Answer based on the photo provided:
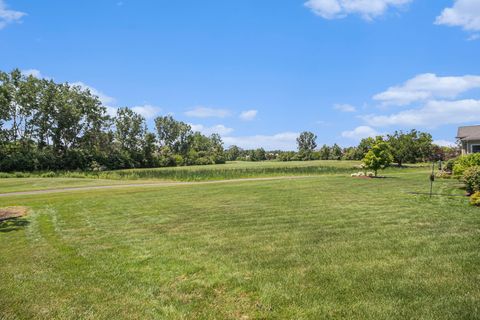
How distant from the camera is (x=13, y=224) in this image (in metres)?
11.4

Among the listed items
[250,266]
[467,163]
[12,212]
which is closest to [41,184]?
[12,212]

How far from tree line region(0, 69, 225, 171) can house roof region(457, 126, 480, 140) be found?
5785 centimetres

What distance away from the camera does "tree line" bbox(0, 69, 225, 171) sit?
57406 millimetres

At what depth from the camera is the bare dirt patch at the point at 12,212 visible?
12805 mm

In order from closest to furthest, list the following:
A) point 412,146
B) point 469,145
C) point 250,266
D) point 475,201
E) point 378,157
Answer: point 250,266 < point 475,201 < point 378,157 < point 469,145 < point 412,146

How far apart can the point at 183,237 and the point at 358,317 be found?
531 cm

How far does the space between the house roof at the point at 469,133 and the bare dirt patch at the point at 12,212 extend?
33.8 meters

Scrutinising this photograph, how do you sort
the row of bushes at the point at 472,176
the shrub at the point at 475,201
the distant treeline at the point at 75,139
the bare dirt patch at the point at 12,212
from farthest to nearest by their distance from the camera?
1. the distant treeline at the point at 75,139
2. the bare dirt patch at the point at 12,212
3. the row of bushes at the point at 472,176
4. the shrub at the point at 475,201

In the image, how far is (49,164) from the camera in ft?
192

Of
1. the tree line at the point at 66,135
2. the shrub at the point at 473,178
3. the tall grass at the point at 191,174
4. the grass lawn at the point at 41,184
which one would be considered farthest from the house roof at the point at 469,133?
the tree line at the point at 66,135

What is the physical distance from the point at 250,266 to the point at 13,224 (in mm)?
9150

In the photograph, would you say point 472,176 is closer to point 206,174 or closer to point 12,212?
point 12,212

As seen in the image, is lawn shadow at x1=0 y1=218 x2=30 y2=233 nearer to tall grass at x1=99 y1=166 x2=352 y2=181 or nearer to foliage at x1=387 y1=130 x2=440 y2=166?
tall grass at x1=99 y1=166 x2=352 y2=181

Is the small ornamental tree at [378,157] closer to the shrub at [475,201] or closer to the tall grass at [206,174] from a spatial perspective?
the tall grass at [206,174]
